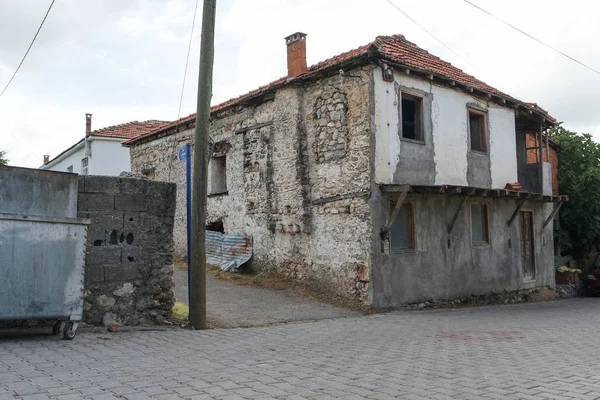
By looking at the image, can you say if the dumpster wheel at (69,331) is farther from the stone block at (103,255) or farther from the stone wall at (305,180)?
the stone wall at (305,180)

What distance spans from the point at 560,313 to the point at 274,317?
7383 mm

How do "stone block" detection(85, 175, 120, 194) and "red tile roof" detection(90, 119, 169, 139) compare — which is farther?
"red tile roof" detection(90, 119, 169, 139)

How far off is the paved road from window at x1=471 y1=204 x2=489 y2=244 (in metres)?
5.10

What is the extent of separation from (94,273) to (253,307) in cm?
392

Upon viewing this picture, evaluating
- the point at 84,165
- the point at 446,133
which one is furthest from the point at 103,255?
the point at 84,165

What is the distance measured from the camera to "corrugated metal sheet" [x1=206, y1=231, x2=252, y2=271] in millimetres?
14211

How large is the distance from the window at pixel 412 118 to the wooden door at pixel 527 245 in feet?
18.9

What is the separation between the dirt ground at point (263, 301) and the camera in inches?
373

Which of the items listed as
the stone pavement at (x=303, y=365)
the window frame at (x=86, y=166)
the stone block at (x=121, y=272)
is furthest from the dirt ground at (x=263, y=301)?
the window frame at (x=86, y=166)

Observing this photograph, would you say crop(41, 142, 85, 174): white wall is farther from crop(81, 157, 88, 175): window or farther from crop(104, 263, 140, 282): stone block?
crop(104, 263, 140, 282): stone block

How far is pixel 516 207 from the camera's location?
1553cm

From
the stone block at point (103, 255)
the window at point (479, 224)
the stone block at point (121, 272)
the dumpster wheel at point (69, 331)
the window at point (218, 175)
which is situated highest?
the window at point (218, 175)

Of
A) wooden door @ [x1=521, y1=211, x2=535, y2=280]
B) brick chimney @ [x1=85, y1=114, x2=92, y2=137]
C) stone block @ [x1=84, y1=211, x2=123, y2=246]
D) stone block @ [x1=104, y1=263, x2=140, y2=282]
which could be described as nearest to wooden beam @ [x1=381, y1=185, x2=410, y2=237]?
stone block @ [x1=104, y1=263, x2=140, y2=282]

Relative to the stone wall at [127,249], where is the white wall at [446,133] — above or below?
above
